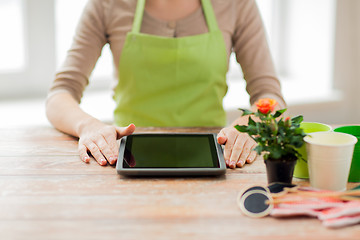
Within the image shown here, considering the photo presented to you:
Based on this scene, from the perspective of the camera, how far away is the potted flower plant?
94 cm

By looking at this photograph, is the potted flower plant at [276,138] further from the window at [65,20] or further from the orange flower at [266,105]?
the window at [65,20]

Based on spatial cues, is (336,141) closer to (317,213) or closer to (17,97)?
(317,213)

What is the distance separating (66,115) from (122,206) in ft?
2.12

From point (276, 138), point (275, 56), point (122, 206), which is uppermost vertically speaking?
point (276, 138)

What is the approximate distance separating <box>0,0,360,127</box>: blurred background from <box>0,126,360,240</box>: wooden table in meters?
1.29

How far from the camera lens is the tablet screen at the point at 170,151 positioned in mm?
1110

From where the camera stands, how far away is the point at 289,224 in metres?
0.85

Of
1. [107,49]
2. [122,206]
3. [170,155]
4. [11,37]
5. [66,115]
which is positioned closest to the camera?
[122,206]

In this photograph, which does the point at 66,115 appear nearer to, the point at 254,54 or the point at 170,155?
the point at 170,155

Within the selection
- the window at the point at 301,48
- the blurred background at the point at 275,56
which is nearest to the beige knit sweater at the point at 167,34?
the blurred background at the point at 275,56

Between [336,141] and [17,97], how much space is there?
204cm

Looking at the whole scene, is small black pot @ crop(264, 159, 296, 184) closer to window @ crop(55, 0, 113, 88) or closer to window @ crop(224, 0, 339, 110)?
window @ crop(224, 0, 339, 110)

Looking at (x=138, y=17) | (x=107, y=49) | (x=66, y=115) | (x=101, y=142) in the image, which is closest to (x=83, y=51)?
(x=138, y=17)

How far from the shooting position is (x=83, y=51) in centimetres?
174
